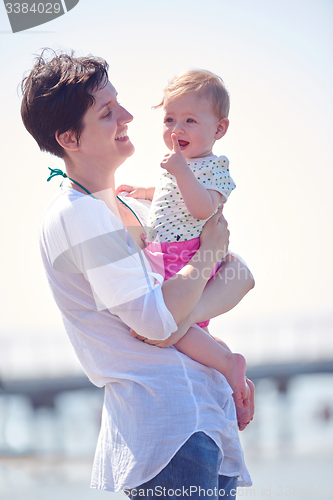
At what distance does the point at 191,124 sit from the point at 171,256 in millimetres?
532

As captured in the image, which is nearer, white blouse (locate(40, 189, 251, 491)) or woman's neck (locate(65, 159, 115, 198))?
white blouse (locate(40, 189, 251, 491))

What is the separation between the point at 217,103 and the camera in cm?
194

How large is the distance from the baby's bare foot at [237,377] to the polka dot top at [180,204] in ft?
→ 1.54

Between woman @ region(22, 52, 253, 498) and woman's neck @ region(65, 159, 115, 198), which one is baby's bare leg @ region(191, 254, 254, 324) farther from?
woman's neck @ region(65, 159, 115, 198)

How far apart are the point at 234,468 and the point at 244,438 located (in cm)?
1545

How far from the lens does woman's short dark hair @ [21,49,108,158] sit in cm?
157

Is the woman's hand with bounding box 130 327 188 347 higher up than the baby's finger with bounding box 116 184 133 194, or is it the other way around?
the baby's finger with bounding box 116 184 133 194

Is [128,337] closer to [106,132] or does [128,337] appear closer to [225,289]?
[225,289]

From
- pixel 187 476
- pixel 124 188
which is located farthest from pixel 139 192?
pixel 187 476

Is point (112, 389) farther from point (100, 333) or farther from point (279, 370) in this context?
point (279, 370)

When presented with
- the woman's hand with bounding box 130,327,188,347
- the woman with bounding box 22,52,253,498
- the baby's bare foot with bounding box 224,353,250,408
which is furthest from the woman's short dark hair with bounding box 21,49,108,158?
the baby's bare foot with bounding box 224,353,250,408

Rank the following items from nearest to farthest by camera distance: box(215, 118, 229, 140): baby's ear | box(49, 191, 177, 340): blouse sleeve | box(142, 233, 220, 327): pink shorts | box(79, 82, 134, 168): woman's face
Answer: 1. box(49, 191, 177, 340): blouse sleeve
2. box(79, 82, 134, 168): woman's face
3. box(142, 233, 220, 327): pink shorts
4. box(215, 118, 229, 140): baby's ear

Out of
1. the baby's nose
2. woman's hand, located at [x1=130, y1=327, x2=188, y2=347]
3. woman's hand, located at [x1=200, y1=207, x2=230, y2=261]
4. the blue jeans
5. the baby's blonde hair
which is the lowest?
the blue jeans

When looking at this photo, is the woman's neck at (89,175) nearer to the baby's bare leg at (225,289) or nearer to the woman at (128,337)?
the woman at (128,337)
